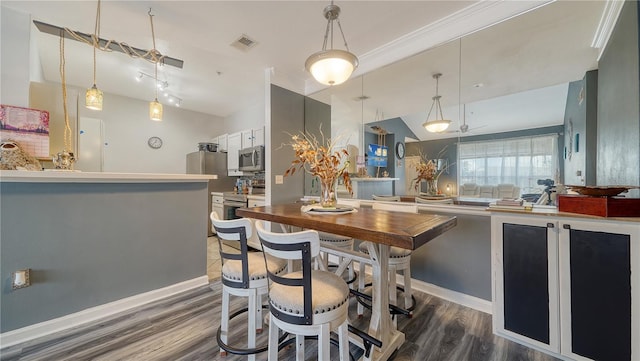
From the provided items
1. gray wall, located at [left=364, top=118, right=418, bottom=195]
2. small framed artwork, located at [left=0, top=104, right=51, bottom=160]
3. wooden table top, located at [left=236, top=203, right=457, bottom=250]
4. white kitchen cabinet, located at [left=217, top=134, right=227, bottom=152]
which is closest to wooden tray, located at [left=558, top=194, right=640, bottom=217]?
wooden table top, located at [left=236, top=203, right=457, bottom=250]

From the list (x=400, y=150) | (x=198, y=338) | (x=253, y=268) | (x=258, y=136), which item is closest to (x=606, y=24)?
(x=400, y=150)

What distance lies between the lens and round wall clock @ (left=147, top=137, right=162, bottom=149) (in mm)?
4905

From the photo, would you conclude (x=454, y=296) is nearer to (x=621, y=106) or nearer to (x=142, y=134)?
(x=621, y=106)

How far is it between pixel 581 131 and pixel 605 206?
819mm

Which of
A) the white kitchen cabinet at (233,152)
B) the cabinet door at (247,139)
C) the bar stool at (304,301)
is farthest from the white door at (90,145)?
the bar stool at (304,301)

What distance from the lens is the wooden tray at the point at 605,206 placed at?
1342 millimetres

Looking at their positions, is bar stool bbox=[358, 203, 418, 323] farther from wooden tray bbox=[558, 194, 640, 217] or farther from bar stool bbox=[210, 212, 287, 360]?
wooden tray bbox=[558, 194, 640, 217]

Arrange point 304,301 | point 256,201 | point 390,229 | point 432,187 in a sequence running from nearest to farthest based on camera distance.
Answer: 1. point 304,301
2. point 390,229
3. point 432,187
4. point 256,201

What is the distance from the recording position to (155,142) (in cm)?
497

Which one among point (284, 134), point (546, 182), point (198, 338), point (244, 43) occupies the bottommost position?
point (198, 338)

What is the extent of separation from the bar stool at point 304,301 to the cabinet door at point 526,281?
1320 mm

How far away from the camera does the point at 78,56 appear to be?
3.16 m

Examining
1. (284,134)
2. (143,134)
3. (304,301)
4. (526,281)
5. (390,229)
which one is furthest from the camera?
(143,134)

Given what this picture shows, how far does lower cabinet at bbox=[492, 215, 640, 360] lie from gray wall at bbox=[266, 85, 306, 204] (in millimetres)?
2553
